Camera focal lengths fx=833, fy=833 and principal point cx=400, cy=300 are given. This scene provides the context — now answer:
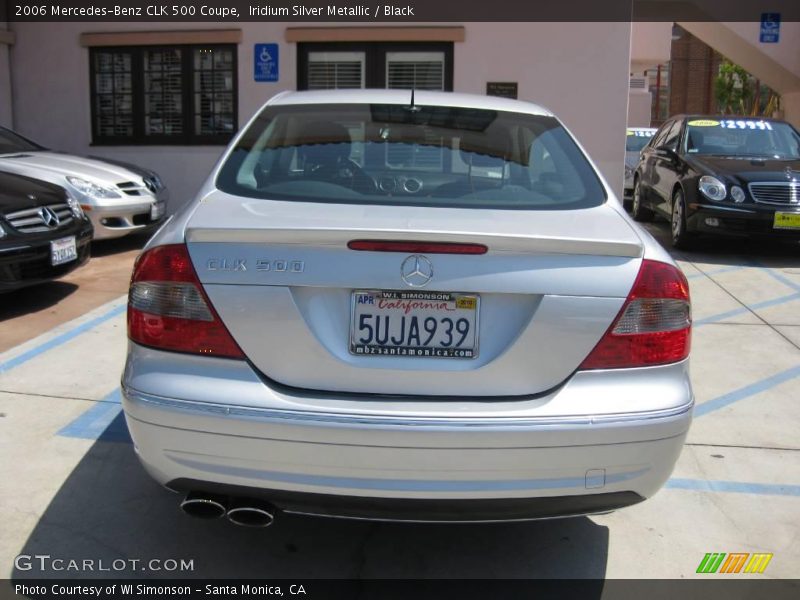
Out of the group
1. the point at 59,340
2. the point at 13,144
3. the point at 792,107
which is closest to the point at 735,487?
the point at 59,340

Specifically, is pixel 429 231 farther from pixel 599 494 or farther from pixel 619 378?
pixel 599 494

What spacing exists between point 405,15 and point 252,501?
9.53m

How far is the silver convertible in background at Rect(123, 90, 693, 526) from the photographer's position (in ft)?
7.84

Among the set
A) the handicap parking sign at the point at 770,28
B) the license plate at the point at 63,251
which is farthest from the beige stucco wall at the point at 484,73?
the handicap parking sign at the point at 770,28

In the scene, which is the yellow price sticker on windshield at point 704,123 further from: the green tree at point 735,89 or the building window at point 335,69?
the green tree at point 735,89

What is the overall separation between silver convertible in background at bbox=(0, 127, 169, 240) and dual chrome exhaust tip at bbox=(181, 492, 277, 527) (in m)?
5.98

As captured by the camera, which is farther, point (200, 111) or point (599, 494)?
point (200, 111)

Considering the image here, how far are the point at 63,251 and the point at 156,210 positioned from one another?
2.56 m

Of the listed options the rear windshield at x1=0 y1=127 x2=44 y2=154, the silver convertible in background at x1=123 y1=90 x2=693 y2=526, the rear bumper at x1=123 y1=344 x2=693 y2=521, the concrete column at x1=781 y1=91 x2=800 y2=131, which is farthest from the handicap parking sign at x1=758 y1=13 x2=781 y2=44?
the rear bumper at x1=123 y1=344 x2=693 y2=521

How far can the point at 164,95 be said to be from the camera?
11.7m

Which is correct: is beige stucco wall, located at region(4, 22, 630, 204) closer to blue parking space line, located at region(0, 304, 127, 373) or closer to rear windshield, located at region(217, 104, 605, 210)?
blue parking space line, located at region(0, 304, 127, 373)

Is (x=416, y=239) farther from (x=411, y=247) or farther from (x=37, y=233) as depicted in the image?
(x=37, y=233)

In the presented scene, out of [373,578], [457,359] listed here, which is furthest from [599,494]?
[373,578]

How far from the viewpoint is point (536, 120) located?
360 cm
